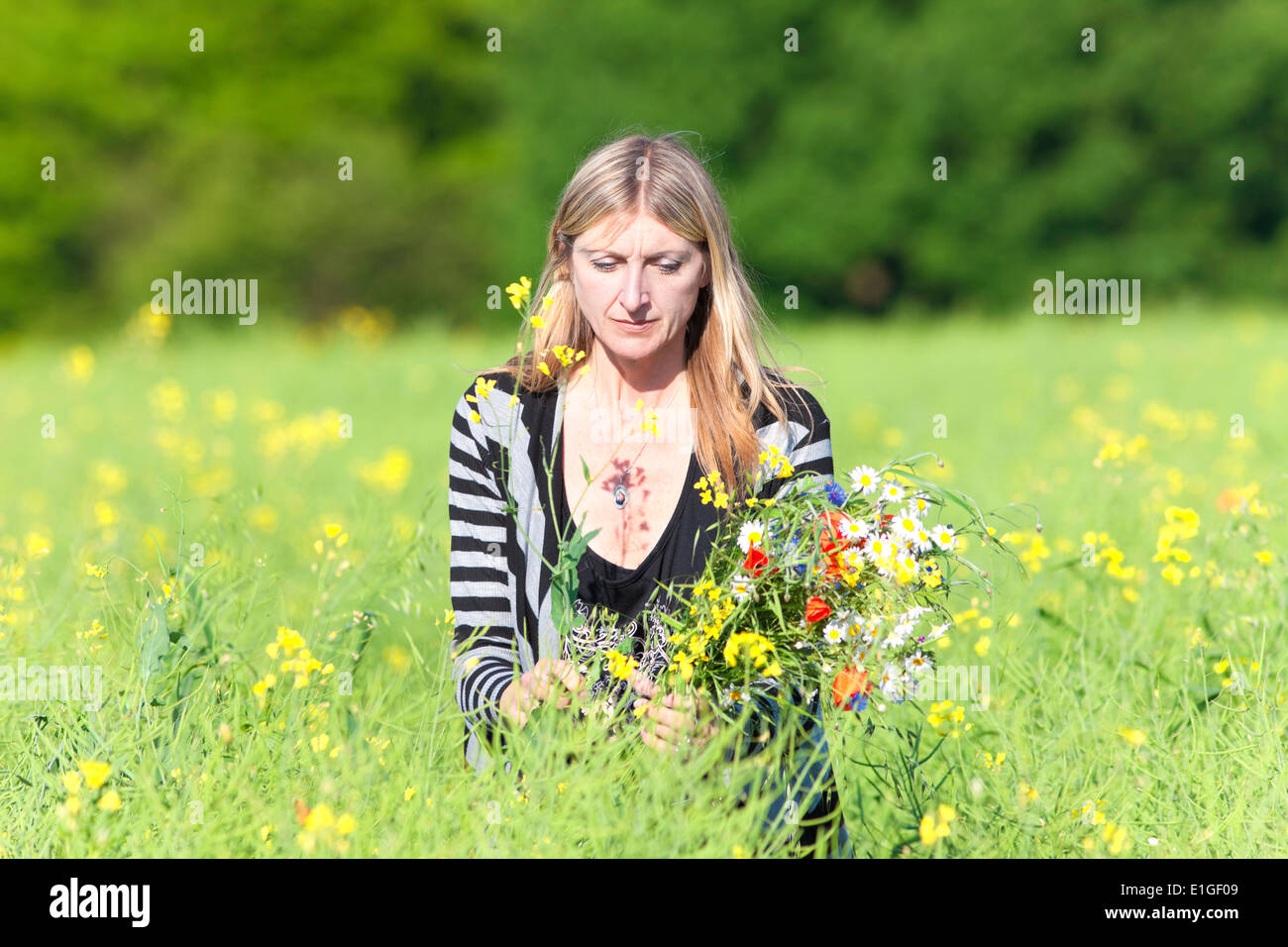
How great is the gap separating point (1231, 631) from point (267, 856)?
222 centimetres

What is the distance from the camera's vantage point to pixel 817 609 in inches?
77.3

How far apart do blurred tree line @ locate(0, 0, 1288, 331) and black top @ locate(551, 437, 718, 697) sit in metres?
18.1

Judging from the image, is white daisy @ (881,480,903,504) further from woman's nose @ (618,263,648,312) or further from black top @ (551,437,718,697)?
woman's nose @ (618,263,648,312)

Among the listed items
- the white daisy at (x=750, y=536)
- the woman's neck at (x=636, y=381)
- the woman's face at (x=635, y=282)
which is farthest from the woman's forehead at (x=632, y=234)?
the white daisy at (x=750, y=536)

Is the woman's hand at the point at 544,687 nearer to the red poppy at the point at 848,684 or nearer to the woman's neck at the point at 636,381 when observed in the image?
the red poppy at the point at 848,684

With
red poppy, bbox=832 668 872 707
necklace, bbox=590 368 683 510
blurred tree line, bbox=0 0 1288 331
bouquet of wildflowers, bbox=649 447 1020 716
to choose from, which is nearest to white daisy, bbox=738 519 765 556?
bouquet of wildflowers, bbox=649 447 1020 716

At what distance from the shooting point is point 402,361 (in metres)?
9.73

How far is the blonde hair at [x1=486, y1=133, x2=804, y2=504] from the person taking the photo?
2.26m

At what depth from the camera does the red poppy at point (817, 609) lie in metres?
1.96

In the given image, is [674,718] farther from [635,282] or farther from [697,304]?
[697,304]

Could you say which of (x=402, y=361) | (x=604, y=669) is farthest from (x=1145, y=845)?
(x=402, y=361)

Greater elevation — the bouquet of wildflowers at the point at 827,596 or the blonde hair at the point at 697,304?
the blonde hair at the point at 697,304

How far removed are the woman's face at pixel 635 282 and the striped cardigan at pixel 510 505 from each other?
8.9 inches

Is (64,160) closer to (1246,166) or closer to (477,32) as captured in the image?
(477,32)
